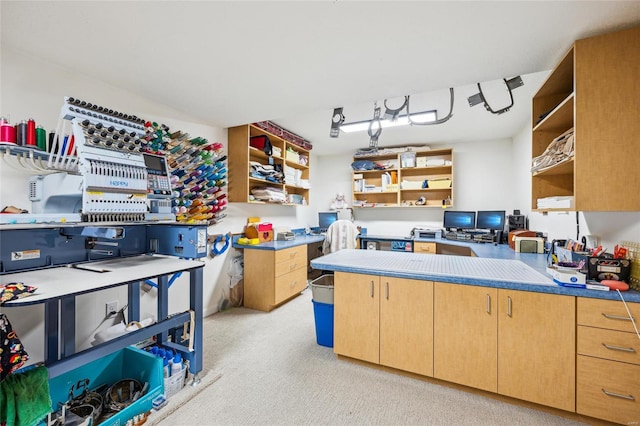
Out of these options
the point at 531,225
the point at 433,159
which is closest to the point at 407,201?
the point at 433,159

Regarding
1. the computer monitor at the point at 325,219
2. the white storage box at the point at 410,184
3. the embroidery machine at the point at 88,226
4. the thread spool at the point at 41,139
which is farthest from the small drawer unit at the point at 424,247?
the thread spool at the point at 41,139

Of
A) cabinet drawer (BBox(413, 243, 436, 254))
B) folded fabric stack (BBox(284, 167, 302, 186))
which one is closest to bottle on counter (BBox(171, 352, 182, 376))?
folded fabric stack (BBox(284, 167, 302, 186))

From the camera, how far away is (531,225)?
11.6ft

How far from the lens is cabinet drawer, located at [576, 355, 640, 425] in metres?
1.40

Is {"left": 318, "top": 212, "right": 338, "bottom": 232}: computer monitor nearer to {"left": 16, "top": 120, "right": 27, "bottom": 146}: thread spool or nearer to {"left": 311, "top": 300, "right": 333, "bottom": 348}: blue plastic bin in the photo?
{"left": 311, "top": 300, "right": 333, "bottom": 348}: blue plastic bin

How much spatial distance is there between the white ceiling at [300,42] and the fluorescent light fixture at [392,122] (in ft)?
2.00

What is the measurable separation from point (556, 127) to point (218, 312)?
3.85 meters

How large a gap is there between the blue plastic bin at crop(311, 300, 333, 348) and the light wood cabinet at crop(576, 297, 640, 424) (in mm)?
1634

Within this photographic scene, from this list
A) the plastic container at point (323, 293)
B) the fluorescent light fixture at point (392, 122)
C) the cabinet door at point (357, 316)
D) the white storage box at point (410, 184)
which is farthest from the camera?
the white storage box at point (410, 184)

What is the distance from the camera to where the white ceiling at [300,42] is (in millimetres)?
1354

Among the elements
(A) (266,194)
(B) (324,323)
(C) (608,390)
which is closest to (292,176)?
(A) (266,194)

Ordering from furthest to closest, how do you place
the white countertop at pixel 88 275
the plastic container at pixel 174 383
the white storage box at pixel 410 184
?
the white storage box at pixel 410 184 < the plastic container at pixel 174 383 < the white countertop at pixel 88 275

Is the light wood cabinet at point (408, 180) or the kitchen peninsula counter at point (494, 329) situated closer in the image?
the kitchen peninsula counter at point (494, 329)

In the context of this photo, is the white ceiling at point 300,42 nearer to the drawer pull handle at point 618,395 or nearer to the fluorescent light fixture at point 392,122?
the fluorescent light fixture at point 392,122
